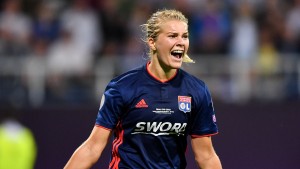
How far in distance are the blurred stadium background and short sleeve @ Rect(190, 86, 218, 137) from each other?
302cm

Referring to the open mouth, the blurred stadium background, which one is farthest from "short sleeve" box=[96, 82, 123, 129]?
the blurred stadium background

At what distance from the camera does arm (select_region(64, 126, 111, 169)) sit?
5328 mm

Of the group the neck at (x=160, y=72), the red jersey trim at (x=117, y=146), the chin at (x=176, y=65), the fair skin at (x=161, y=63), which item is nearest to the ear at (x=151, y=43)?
the fair skin at (x=161, y=63)

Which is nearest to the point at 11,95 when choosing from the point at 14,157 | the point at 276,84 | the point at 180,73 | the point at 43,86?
the point at 43,86

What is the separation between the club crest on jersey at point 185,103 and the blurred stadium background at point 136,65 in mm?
3172

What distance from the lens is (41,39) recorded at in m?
11.0

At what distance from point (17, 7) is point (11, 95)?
1655 millimetres

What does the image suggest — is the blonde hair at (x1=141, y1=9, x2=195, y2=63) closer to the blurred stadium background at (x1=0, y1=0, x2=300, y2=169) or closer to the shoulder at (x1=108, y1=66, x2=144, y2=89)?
the shoulder at (x1=108, y1=66, x2=144, y2=89)

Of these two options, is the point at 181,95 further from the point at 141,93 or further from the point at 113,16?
the point at 113,16

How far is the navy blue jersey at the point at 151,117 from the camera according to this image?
5.33 m

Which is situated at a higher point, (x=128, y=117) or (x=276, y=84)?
(x=128, y=117)

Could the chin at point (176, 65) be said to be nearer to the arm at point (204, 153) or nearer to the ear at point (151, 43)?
the ear at point (151, 43)

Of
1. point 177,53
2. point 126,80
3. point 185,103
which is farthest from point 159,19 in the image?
point 185,103

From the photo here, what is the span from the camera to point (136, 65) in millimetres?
10344
